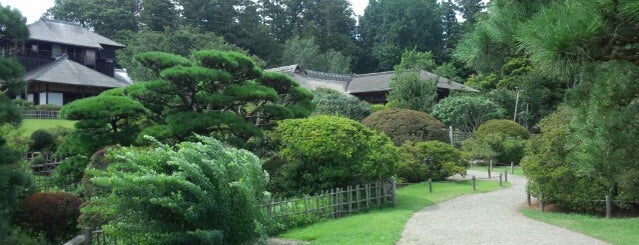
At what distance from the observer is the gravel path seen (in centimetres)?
1071

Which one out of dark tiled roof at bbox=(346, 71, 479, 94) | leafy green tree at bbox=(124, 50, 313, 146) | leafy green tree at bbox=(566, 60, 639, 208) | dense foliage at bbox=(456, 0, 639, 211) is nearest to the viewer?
dense foliage at bbox=(456, 0, 639, 211)

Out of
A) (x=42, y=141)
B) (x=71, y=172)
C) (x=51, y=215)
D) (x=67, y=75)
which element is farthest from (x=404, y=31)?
(x=51, y=215)

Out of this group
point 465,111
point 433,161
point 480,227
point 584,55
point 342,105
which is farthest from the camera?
point 465,111

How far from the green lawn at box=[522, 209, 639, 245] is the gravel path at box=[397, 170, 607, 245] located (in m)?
0.30

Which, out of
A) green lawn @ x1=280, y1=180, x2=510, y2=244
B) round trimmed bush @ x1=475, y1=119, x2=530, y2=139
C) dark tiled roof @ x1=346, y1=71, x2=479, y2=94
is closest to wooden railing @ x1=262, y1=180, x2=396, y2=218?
green lawn @ x1=280, y1=180, x2=510, y2=244

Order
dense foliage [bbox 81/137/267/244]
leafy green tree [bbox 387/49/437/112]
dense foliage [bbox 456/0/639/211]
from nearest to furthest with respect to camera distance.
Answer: dense foliage [bbox 456/0/639/211] < dense foliage [bbox 81/137/267/244] < leafy green tree [bbox 387/49/437/112]

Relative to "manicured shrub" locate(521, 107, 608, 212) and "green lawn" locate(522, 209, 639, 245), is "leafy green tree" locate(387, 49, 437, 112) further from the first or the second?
"green lawn" locate(522, 209, 639, 245)

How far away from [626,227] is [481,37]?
26.6ft

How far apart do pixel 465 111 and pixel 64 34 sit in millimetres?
30239

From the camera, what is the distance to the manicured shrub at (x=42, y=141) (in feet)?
63.2

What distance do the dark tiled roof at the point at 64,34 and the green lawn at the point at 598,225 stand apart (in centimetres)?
3680

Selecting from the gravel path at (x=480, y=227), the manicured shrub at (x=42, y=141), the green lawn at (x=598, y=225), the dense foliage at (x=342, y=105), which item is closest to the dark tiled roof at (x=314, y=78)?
the dense foliage at (x=342, y=105)

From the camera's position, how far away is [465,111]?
113ft

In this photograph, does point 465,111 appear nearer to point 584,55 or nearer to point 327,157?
point 327,157
